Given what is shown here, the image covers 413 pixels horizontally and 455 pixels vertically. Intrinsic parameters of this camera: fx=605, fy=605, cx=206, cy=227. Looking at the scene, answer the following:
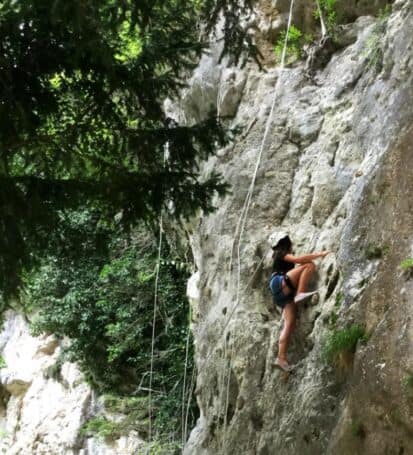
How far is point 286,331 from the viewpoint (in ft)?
20.1

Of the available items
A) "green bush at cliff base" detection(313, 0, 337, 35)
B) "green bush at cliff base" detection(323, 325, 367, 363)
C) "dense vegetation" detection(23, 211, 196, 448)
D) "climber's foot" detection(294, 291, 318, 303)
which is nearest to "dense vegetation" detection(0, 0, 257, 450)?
"climber's foot" detection(294, 291, 318, 303)

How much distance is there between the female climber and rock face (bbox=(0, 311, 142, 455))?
20.2ft

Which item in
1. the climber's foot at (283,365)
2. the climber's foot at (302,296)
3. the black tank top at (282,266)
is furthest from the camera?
the black tank top at (282,266)

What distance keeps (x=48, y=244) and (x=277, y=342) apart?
2613mm

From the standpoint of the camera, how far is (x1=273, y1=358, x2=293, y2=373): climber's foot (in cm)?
591

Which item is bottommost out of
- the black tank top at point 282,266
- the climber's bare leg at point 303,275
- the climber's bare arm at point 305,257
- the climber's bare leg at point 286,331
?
the climber's bare leg at point 286,331

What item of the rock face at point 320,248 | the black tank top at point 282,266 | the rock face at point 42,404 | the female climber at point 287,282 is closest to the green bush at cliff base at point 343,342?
the rock face at point 320,248

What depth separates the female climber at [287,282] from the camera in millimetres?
6070

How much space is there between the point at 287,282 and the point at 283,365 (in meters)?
0.87

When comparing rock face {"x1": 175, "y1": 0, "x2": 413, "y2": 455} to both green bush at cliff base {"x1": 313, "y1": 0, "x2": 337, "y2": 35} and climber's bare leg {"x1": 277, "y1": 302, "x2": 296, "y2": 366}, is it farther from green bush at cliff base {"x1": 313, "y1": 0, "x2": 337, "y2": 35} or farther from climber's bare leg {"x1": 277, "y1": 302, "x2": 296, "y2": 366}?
green bush at cliff base {"x1": 313, "y1": 0, "x2": 337, "y2": 35}

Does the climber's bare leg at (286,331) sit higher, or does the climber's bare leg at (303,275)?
the climber's bare leg at (303,275)

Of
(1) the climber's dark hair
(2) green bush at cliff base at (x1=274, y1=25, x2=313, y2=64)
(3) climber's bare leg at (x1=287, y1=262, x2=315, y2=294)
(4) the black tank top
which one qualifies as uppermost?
(2) green bush at cliff base at (x1=274, y1=25, x2=313, y2=64)

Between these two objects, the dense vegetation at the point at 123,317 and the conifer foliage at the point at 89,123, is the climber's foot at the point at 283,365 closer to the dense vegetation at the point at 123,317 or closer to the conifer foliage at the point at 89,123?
the conifer foliage at the point at 89,123

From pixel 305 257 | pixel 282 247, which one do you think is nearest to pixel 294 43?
pixel 282 247
